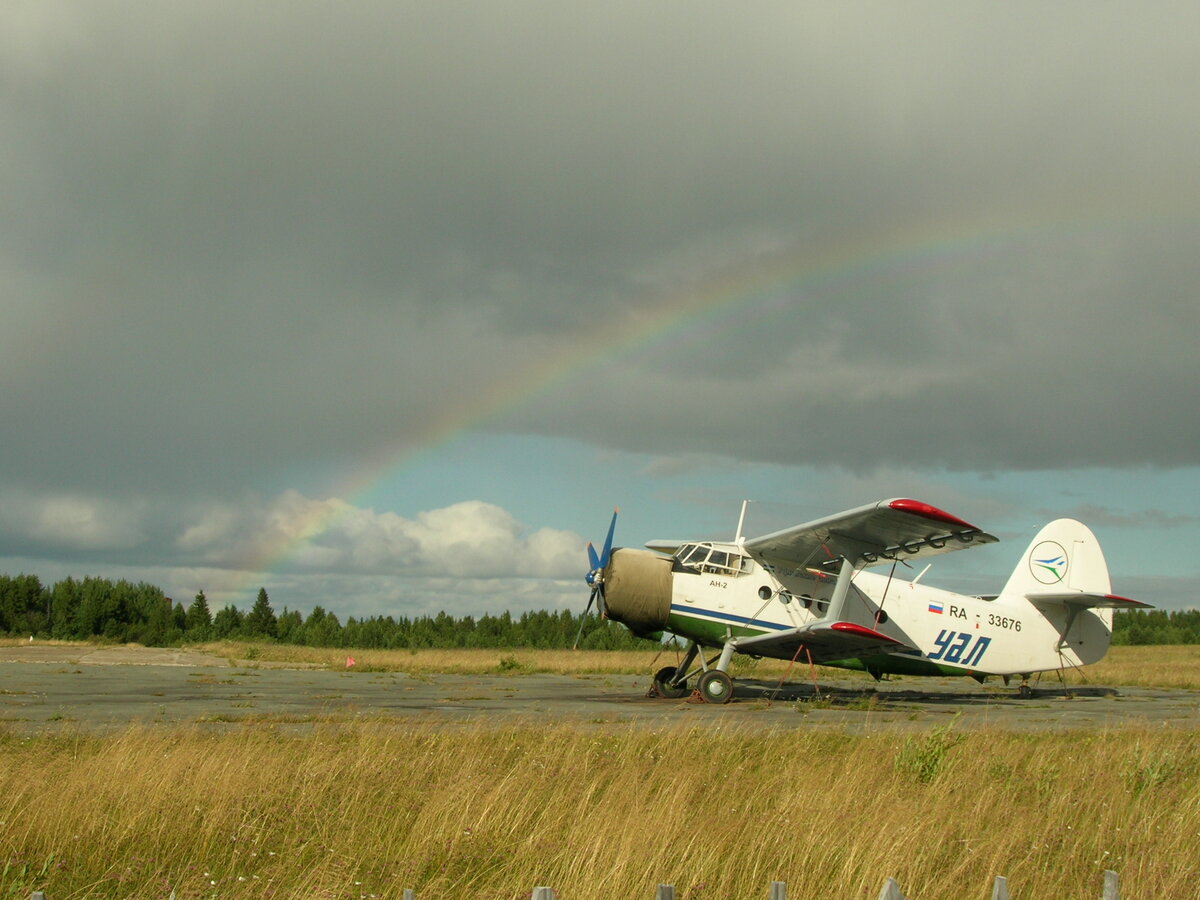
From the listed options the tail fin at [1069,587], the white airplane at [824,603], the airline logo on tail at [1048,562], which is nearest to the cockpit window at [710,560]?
the white airplane at [824,603]

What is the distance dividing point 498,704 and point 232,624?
106 meters

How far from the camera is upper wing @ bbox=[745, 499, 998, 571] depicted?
18766 mm

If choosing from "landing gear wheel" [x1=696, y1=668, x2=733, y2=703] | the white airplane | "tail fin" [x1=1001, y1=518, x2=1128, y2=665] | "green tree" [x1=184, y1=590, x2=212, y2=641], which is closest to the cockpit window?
the white airplane

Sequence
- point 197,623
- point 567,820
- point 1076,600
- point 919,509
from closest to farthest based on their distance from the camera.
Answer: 1. point 567,820
2. point 919,509
3. point 1076,600
4. point 197,623

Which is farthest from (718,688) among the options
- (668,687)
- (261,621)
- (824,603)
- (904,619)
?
(261,621)

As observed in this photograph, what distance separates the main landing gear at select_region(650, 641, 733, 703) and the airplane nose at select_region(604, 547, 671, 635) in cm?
143

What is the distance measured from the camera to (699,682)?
20078mm

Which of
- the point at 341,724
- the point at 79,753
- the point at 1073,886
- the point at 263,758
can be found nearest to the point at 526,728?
the point at 341,724

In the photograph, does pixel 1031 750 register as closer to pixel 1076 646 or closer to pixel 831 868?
pixel 831 868

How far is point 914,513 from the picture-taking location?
18.2 metres

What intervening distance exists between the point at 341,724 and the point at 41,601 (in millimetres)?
121819

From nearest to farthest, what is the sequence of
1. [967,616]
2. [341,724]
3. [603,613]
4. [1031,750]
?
[1031,750]
[341,724]
[603,613]
[967,616]

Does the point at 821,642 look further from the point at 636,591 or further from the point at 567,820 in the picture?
the point at 567,820

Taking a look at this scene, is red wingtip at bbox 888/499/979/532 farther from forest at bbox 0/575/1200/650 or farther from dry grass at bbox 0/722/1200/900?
forest at bbox 0/575/1200/650
